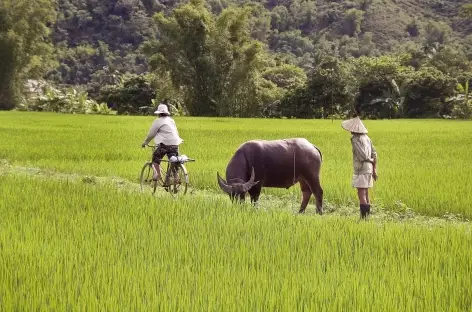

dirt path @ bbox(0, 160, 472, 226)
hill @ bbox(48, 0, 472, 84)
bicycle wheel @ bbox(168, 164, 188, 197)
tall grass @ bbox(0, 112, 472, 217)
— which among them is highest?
hill @ bbox(48, 0, 472, 84)

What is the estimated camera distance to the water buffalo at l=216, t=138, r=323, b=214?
614 centimetres

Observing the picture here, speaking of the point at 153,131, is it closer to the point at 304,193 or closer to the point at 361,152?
the point at 304,193

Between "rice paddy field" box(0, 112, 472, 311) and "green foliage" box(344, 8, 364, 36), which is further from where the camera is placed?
"green foliage" box(344, 8, 364, 36)

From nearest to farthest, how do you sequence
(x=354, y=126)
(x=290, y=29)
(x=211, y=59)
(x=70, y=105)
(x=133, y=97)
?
(x=354, y=126), (x=211, y=59), (x=70, y=105), (x=133, y=97), (x=290, y=29)

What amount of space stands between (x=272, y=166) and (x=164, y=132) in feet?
4.74

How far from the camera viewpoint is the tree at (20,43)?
37.2 meters

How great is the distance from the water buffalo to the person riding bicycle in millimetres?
1139

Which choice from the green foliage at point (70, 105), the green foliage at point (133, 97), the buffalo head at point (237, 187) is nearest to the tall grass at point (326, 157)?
the buffalo head at point (237, 187)

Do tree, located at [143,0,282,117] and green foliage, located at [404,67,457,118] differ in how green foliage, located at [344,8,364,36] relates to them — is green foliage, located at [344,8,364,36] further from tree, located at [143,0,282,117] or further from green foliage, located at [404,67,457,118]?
green foliage, located at [404,67,457,118]

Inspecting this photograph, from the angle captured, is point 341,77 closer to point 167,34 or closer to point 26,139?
point 167,34

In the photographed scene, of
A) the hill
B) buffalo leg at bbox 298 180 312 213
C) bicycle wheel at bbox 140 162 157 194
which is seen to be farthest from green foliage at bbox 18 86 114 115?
buffalo leg at bbox 298 180 312 213

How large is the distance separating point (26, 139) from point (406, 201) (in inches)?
416

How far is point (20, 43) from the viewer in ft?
122

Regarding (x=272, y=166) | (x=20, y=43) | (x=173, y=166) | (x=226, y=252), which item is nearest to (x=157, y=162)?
(x=173, y=166)
